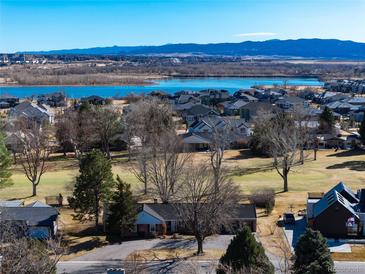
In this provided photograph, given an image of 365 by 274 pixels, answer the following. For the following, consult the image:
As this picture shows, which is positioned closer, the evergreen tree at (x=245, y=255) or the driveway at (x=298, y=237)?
the evergreen tree at (x=245, y=255)

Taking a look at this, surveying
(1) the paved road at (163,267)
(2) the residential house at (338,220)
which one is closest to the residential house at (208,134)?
(2) the residential house at (338,220)

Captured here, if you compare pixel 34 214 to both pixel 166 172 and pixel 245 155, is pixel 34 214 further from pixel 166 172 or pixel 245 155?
pixel 245 155

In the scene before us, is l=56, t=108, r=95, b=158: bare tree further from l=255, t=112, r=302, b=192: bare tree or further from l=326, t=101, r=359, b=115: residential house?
l=326, t=101, r=359, b=115: residential house

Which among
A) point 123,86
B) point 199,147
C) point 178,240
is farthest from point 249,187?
point 123,86

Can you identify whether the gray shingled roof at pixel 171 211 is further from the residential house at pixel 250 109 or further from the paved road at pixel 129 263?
the residential house at pixel 250 109

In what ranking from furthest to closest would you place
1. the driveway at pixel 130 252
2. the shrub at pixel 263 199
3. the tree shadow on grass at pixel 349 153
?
the tree shadow on grass at pixel 349 153, the shrub at pixel 263 199, the driveway at pixel 130 252

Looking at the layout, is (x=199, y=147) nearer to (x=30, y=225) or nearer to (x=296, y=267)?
(x=30, y=225)
